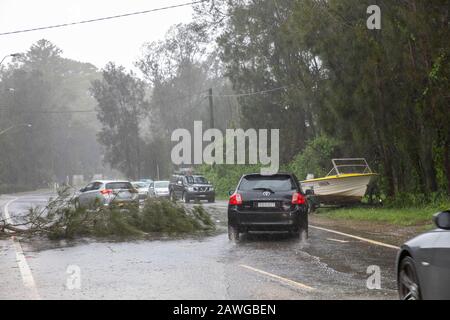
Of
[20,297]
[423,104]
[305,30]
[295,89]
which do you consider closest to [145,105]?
[295,89]

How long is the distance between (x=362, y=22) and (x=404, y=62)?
9.22ft

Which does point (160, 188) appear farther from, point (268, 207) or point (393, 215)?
point (268, 207)

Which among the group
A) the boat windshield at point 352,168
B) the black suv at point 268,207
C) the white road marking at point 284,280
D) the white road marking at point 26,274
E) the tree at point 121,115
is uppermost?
the tree at point 121,115

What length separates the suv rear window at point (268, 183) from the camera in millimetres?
15234

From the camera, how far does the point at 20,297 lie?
8508 millimetres

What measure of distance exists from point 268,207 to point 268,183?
67cm

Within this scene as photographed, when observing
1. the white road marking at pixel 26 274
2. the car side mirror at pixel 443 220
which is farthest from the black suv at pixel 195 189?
the car side mirror at pixel 443 220

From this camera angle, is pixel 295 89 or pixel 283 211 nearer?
pixel 283 211

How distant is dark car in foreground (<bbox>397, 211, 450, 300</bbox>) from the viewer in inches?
224

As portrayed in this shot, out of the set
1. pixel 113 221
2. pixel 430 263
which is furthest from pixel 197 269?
pixel 113 221

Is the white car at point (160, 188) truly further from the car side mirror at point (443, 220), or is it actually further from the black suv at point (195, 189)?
the car side mirror at point (443, 220)

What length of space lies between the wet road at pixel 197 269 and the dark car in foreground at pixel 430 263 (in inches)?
66.1

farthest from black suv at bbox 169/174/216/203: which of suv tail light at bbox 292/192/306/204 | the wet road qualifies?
suv tail light at bbox 292/192/306/204
